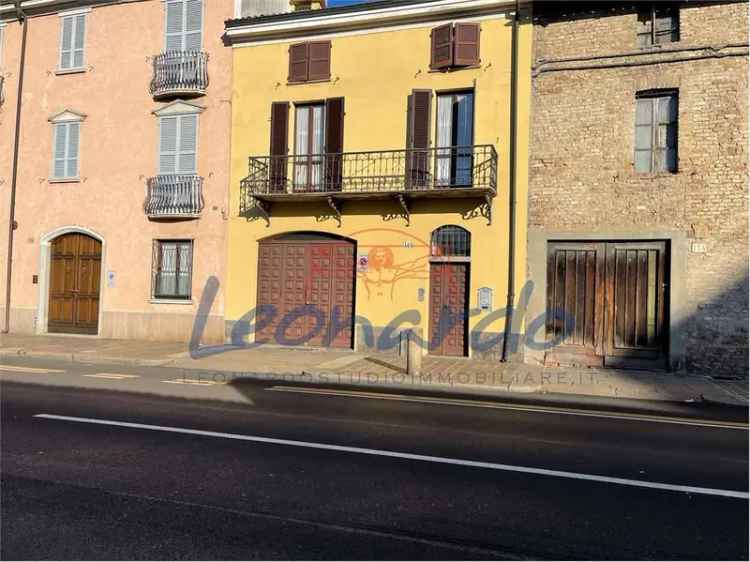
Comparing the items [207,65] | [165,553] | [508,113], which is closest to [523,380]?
[508,113]

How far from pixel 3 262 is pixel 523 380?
16.7 metres

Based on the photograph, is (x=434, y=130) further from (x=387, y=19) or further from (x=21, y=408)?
(x=21, y=408)

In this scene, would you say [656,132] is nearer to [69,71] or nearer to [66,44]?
[69,71]

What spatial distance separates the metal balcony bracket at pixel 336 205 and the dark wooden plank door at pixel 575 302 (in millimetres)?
5300

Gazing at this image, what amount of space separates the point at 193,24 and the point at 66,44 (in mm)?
4628

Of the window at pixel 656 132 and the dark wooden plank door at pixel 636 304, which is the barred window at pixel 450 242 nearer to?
the dark wooden plank door at pixel 636 304

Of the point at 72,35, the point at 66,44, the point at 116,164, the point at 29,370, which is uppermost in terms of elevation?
the point at 72,35

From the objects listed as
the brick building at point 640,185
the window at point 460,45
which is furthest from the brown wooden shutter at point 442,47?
the brick building at point 640,185

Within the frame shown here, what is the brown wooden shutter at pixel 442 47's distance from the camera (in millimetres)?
14008

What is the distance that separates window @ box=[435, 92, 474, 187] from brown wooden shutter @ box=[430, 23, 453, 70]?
762 mm

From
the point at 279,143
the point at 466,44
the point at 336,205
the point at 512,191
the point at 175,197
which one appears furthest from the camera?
the point at 175,197

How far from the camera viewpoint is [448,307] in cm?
1407

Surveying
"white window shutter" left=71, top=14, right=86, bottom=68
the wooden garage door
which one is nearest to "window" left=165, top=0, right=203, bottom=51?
"white window shutter" left=71, top=14, right=86, bottom=68

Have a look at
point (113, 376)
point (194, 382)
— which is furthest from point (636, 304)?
point (113, 376)
